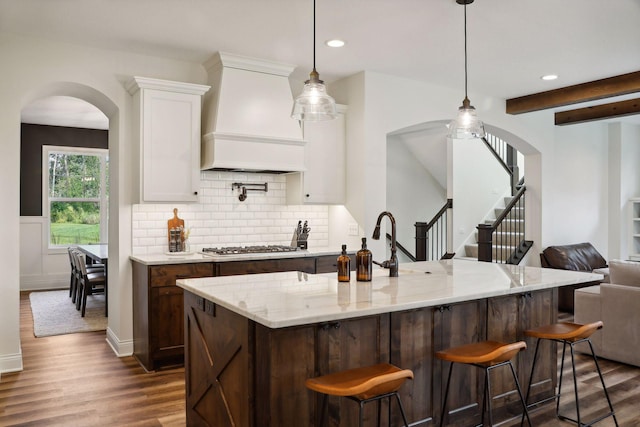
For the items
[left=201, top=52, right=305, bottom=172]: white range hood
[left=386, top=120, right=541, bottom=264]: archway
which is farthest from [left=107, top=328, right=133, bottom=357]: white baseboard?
[left=386, top=120, right=541, bottom=264]: archway

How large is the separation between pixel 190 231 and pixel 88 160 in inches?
201

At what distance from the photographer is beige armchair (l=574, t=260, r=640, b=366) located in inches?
173

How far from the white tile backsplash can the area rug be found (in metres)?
1.70

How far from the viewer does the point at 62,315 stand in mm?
6434

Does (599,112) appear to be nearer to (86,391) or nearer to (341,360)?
(341,360)

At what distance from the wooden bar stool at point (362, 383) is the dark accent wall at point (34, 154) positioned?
803 centimetres

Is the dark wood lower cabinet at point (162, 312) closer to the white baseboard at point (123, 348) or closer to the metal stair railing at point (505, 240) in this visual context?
the white baseboard at point (123, 348)

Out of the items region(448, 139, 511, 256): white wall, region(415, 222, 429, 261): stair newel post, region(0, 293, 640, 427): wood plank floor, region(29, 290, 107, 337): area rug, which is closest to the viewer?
region(0, 293, 640, 427): wood plank floor

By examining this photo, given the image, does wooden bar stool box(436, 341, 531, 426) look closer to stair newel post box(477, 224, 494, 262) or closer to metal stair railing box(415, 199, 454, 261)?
stair newel post box(477, 224, 494, 262)

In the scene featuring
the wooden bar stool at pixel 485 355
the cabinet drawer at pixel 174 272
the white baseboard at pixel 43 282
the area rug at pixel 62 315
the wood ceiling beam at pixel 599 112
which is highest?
the wood ceiling beam at pixel 599 112

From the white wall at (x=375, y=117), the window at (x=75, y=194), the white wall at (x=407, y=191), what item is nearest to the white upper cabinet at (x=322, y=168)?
the white wall at (x=375, y=117)

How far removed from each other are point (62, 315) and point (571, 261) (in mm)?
6723

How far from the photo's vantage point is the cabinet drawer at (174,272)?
428 cm

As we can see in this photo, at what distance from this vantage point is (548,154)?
7254 mm
